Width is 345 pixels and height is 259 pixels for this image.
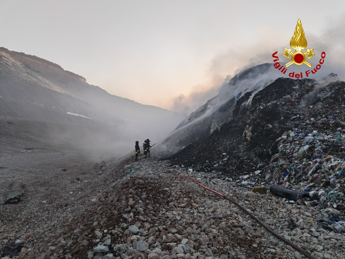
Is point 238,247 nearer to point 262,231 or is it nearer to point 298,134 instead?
point 262,231

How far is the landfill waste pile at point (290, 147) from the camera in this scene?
5.67 m

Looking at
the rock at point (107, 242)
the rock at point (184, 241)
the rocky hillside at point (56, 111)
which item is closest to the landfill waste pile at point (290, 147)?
the rock at point (184, 241)

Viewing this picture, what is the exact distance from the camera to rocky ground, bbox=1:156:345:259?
353 centimetres

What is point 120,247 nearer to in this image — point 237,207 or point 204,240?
point 204,240

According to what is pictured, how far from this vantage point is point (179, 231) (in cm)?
406

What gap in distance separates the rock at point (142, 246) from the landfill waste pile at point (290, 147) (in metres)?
4.07

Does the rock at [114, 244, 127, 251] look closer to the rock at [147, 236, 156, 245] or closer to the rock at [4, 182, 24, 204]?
the rock at [147, 236, 156, 245]

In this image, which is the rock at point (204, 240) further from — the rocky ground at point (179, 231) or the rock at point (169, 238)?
the rock at point (169, 238)

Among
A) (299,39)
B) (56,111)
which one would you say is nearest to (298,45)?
(299,39)

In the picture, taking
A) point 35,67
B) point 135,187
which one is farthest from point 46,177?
point 35,67

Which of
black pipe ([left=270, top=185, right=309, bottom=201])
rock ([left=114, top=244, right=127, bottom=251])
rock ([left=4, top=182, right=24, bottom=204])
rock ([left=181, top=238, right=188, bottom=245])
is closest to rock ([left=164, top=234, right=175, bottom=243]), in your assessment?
rock ([left=181, top=238, right=188, bottom=245])

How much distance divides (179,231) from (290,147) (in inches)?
274

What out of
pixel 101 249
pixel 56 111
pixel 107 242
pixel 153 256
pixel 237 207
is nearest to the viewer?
pixel 153 256

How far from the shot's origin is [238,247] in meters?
3.72
